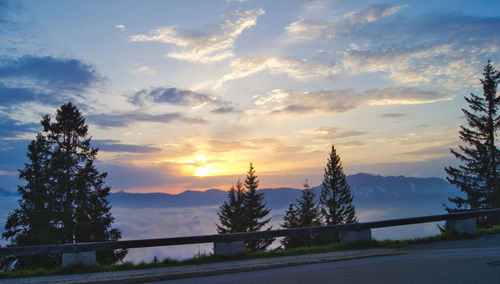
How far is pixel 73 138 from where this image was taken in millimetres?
35875

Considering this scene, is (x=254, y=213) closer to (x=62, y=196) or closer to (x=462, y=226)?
(x=62, y=196)

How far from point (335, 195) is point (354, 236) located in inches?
2081

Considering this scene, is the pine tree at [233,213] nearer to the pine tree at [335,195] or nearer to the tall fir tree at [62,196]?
the pine tree at [335,195]

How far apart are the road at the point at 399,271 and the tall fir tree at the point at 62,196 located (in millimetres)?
24912

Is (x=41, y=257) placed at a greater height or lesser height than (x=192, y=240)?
lesser

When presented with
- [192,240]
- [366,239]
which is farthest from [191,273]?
[366,239]

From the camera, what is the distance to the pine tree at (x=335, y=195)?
61.9 m

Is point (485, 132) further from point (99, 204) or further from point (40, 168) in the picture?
point (40, 168)

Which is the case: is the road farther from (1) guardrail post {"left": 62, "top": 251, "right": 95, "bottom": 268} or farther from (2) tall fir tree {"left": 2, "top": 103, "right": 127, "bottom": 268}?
(2) tall fir tree {"left": 2, "top": 103, "right": 127, "bottom": 268}

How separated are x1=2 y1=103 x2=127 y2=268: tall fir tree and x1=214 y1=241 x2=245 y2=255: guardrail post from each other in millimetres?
22415

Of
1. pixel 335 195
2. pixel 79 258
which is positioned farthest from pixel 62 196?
pixel 335 195

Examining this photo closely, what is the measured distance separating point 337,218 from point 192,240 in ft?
174

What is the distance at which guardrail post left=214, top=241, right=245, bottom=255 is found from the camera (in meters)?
10.4

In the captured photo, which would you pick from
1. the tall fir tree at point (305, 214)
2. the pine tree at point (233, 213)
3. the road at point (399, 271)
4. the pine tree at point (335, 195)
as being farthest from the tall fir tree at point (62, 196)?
the pine tree at point (335, 195)
